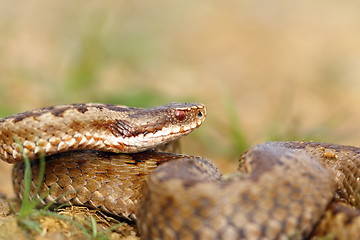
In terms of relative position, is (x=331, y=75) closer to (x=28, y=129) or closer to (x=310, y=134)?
(x=310, y=134)

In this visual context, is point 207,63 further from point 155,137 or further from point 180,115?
point 155,137

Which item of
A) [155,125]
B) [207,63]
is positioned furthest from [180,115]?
[207,63]

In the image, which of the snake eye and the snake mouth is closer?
the snake mouth

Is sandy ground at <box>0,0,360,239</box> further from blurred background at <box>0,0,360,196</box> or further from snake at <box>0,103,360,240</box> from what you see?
snake at <box>0,103,360,240</box>

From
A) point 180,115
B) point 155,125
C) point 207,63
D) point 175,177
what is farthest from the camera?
point 207,63

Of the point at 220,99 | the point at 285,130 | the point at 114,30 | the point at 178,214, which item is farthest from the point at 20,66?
the point at 178,214

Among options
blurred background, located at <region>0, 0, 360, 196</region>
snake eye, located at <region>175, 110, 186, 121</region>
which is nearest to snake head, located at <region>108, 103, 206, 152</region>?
snake eye, located at <region>175, 110, 186, 121</region>

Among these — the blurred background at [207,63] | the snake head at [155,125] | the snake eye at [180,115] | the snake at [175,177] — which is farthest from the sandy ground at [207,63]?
the snake eye at [180,115]
